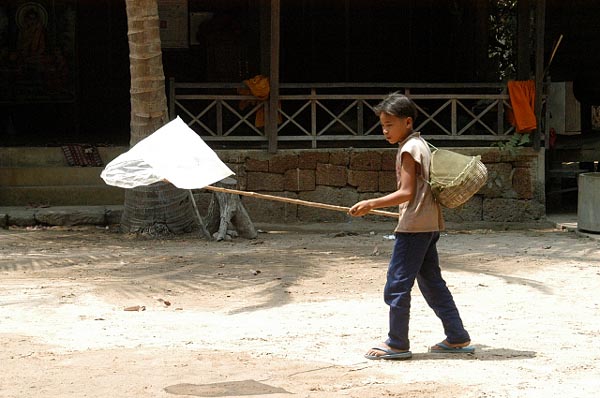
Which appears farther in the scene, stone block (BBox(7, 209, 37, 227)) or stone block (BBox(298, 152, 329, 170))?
stone block (BBox(298, 152, 329, 170))

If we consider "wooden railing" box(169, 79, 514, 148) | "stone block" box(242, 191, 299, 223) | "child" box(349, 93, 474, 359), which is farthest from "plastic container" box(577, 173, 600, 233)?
"child" box(349, 93, 474, 359)

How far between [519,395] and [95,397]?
2.33 m

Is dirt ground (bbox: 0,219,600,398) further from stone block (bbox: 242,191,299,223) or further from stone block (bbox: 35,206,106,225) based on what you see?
stone block (bbox: 242,191,299,223)

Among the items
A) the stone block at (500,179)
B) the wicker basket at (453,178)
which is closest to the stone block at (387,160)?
the stone block at (500,179)

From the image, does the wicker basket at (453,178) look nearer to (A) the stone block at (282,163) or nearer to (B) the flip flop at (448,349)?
(B) the flip flop at (448,349)

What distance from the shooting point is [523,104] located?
42.9ft

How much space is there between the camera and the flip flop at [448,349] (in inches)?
246

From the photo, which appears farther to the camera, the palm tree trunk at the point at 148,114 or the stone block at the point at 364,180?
the stone block at the point at 364,180

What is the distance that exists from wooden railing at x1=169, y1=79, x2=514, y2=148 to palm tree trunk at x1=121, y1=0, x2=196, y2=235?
130 cm

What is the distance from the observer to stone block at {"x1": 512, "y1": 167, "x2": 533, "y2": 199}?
13219mm

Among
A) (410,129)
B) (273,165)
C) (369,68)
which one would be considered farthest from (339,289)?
(369,68)

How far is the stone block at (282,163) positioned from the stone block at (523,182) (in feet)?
9.82

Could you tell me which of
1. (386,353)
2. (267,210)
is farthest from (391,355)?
(267,210)

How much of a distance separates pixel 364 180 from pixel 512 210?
2065 millimetres
